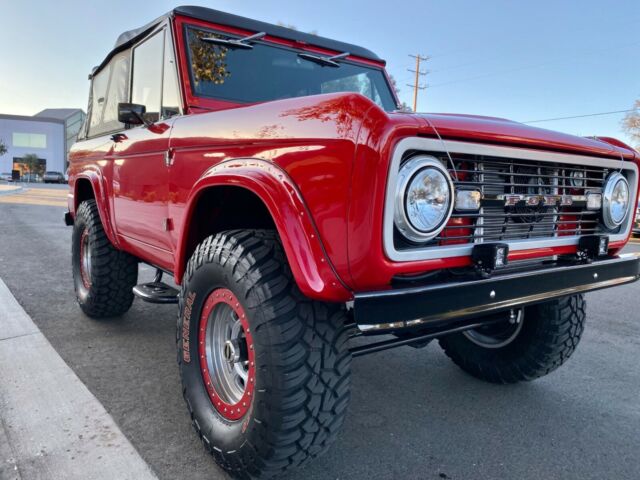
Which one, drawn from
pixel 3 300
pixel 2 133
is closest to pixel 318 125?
pixel 3 300

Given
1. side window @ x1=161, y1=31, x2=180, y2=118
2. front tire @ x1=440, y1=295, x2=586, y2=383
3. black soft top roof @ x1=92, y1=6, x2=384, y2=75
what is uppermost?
black soft top roof @ x1=92, y1=6, x2=384, y2=75

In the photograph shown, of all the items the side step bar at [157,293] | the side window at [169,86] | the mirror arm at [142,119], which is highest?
the side window at [169,86]

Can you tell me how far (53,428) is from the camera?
235 centimetres

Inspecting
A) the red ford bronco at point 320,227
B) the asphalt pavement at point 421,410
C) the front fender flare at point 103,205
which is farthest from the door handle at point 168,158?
the asphalt pavement at point 421,410

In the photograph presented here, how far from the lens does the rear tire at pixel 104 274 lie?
3.80 meters

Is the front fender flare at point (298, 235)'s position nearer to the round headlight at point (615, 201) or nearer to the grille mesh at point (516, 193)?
the grille mesh at point (516, 193)

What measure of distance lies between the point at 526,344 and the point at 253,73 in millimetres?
2267

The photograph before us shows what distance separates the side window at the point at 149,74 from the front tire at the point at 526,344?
243 centimetres

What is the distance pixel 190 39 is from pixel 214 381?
1.89m

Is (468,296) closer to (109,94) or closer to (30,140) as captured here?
(109,94)

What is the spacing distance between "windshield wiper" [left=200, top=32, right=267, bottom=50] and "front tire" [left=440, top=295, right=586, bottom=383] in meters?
2.22

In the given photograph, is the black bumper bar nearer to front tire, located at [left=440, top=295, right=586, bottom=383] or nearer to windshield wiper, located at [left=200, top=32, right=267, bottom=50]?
front tire, located at [left=440, top=295, right=586, bottom=383]

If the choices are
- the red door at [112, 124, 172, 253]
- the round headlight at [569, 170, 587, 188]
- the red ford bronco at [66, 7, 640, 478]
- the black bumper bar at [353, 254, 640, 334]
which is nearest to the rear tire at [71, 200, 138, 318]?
the red door at [112, 124, 172, 253]

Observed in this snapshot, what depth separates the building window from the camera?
213 ft
